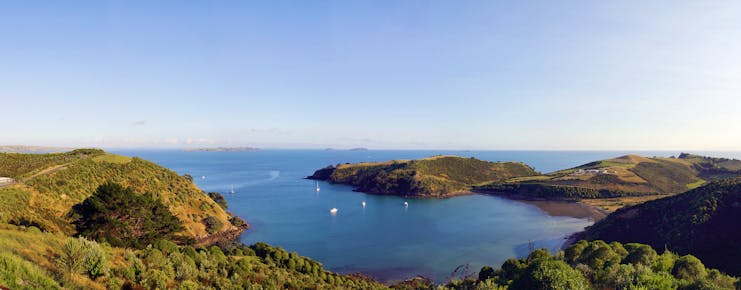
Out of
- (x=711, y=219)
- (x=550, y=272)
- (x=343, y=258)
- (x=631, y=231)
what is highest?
(x=550, y=272)

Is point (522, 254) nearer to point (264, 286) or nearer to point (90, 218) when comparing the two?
point (264, 286)

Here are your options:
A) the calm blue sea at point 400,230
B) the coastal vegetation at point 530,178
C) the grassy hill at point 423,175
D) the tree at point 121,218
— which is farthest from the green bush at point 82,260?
the coastal vegetation at point 530,178

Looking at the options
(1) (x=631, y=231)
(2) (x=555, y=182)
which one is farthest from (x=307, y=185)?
(1) (x=631, y=231)

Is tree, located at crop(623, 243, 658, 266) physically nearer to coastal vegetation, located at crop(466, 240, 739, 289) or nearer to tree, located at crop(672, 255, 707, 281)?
coastal vegetation, located at crop(466, 240, 739, 289)

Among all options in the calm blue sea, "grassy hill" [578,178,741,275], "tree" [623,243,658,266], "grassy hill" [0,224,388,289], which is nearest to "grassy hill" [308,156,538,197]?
the calm blue sea

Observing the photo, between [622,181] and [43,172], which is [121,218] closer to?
[43,172]

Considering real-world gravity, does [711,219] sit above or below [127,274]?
below

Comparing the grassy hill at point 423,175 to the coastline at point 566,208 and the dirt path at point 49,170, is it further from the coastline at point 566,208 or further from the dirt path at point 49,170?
the dirt path at point 49,170

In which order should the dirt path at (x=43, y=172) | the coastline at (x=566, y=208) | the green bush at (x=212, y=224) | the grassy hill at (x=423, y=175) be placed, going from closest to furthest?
1. the dirt path at (x=43, y=172)
2. the green bush at (x=212, y=224)
3. the coastline at (x=566, y=208)
4. the grassy hill at (x=423, y=175)
